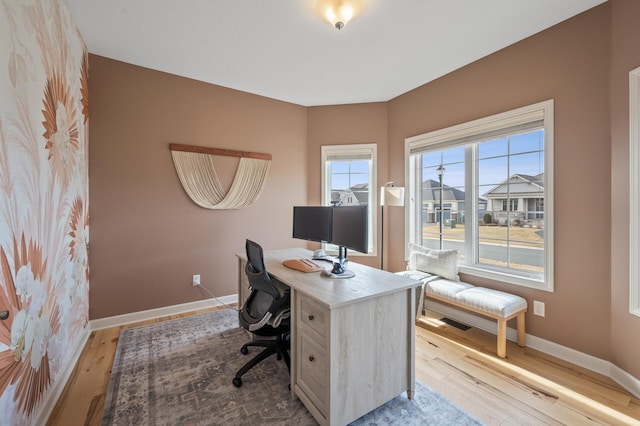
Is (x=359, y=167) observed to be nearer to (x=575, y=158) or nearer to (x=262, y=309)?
(x=575, y=158)

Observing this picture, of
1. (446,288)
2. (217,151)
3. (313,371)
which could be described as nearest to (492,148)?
(446,288)

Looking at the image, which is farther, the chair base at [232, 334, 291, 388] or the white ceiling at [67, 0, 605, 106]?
the white ceiling at [67, 0, 605, 106]

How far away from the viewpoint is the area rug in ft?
5.06

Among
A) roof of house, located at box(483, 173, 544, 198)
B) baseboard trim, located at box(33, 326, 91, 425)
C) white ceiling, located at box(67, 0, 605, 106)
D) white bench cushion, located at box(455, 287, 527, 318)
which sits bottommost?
baseboard trim, located at box(33, 326, 91, 425)

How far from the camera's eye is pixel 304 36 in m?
2.33

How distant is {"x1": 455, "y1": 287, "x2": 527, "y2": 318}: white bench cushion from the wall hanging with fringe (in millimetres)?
2602

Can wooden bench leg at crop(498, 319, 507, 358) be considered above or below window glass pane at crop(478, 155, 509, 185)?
below

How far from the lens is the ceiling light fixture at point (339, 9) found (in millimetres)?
1898

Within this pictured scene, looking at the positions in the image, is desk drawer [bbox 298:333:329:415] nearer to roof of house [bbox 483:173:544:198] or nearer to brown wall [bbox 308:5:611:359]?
brown wall [bbox 308:5:611:359]

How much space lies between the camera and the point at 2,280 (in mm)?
1161

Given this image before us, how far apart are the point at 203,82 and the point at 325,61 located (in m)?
1.50

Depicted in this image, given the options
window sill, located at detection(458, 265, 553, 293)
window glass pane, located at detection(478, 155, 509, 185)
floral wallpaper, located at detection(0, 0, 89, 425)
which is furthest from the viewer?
window glass pane, located at detection(478, 155, 509, 185)

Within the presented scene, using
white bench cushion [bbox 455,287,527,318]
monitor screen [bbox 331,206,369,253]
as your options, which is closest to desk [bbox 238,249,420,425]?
monitor screen [bbox 331,206,369,253]

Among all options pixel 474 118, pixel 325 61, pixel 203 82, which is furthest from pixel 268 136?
pixel 474 118
